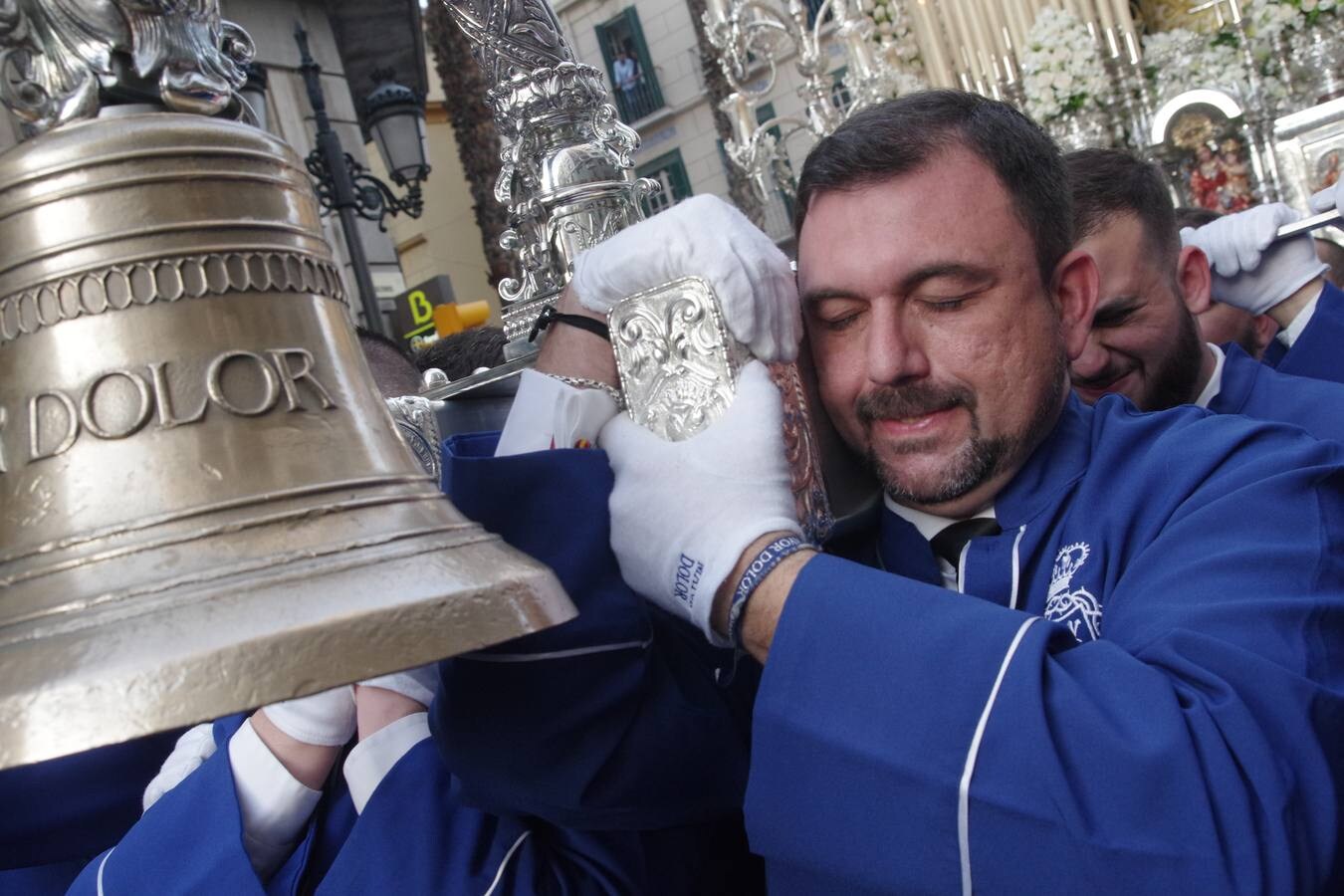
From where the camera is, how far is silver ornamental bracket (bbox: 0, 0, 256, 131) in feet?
2.97

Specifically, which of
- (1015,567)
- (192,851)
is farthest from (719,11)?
(192,851)

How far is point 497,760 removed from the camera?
1276mm

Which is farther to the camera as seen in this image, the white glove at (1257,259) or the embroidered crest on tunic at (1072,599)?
the white glove at (1257,259)

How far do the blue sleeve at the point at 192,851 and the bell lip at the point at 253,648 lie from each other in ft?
2.71

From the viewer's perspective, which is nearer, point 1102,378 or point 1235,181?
point 1102,378

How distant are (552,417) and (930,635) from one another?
1.60 feet

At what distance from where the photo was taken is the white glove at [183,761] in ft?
5.81

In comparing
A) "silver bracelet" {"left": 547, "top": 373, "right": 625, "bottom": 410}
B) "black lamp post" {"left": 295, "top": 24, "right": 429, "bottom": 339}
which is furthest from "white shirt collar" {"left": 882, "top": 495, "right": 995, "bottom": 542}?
"black lamp post" {"left": 295, "top": 24, "right": 429, "bottom": 339}

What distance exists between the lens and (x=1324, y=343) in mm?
3074

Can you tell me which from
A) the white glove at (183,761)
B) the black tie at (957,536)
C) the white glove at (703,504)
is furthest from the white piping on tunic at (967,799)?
the white glove at (183,761)

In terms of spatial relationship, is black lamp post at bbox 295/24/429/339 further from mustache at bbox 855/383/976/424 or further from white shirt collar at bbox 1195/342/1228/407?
mustache at bbox 855/383/976/424

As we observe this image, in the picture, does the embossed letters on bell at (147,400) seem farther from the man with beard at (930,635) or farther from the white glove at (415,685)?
the white glove at (415,685)

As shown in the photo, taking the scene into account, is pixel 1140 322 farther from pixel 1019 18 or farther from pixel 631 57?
pixel 631 57

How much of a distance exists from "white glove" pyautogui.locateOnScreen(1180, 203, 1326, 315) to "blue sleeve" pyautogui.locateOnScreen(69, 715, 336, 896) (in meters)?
2.80
